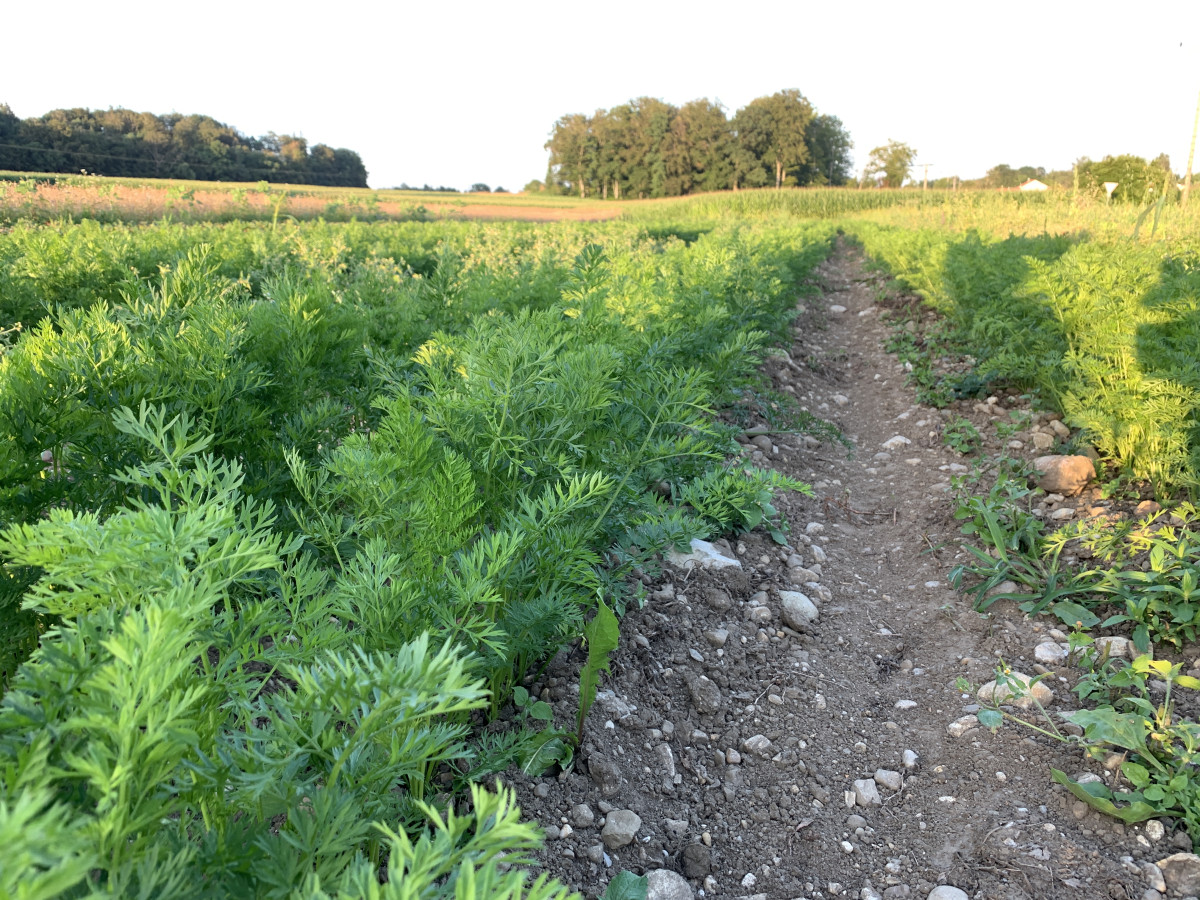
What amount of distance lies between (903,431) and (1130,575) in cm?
368

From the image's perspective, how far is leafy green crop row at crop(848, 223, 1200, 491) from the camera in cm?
429

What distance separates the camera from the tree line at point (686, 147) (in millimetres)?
79688

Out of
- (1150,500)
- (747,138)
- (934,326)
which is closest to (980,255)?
(934,326)

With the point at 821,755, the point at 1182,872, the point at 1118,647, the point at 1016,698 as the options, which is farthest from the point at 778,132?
the point at 1182,872

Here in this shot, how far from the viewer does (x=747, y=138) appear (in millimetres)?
79688

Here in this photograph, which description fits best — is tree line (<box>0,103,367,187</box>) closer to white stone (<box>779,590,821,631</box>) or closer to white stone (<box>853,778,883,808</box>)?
white stone (<box>779,590,821,631</box>)

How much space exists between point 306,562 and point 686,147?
283ft

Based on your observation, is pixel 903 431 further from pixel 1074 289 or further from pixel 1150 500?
pixel 1150 500

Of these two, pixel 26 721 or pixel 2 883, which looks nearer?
pixel 2 883

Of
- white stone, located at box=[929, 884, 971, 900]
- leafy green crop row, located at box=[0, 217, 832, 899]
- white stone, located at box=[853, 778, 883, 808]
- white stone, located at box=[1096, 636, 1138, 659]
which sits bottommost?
white stone, located at box=[853, 778, 883, 808]

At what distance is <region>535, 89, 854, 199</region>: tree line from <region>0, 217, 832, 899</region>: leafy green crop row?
8111 centimetres

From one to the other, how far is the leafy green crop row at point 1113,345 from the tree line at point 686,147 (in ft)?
250

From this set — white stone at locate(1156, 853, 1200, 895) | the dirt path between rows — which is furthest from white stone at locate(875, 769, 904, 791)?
white stone at locate(1156, 853, 1200, 895)

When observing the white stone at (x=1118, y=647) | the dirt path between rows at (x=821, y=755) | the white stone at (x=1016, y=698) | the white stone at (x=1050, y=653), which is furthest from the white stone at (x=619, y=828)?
the white stone at (x=1118, y=647)
